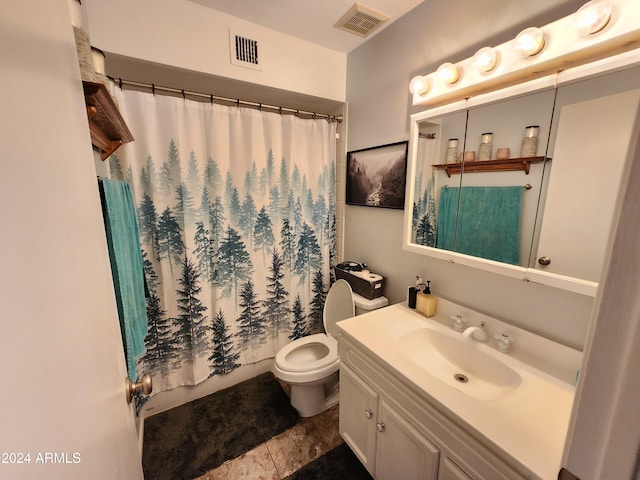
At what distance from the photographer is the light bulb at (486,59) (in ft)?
3.50

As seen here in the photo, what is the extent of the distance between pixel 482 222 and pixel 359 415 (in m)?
1.08

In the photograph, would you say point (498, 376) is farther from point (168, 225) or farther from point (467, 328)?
point (168, 225)

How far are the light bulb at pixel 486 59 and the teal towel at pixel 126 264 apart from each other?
1.50 metres

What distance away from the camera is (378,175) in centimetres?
176

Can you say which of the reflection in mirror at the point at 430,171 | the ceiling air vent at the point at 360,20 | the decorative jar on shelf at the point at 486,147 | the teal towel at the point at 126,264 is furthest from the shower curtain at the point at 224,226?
the decorative jar on shelf at the point at 486,147

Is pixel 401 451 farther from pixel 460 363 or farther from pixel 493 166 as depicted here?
pixel 493 166

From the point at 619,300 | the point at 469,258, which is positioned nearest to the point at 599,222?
the point at 469,258

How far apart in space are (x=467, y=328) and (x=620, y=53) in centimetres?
112

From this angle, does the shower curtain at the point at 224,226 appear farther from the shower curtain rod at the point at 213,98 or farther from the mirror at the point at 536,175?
the mirror at the point at 536,175

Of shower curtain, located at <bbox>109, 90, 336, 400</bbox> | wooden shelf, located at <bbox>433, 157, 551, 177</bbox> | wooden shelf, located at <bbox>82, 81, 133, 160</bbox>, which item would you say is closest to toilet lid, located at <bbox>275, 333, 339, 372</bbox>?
shower curtain, located at <bbox>109, 90, 336, 400</bbox>

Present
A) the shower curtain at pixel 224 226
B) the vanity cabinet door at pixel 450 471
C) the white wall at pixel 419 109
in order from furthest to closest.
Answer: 1. the shower curtain at pixel 224 226
2. the white wall at pixel 419 109
3. the vanity cabinet door at pixel 450 471

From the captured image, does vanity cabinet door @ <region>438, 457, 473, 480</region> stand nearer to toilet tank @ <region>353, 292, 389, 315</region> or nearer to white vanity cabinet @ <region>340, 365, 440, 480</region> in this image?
white vanity cabinet @ <region>340, 365, 440, 480</region>

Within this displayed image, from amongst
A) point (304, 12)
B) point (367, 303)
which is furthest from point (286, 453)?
point (304, 12)

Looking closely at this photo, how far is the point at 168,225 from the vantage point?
1.62 metres
